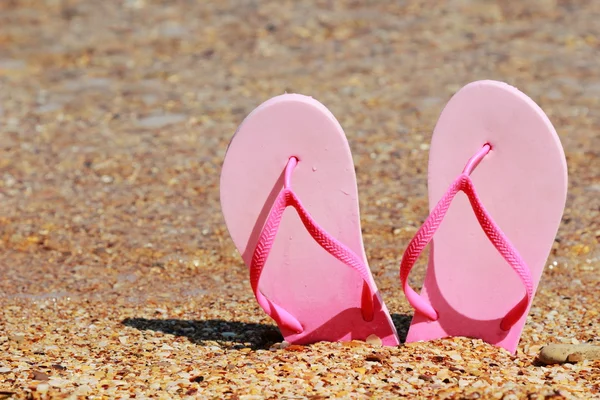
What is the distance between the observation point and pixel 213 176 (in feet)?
16.1

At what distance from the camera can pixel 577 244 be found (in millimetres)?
3953

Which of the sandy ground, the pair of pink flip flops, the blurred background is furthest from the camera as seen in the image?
the blurred background

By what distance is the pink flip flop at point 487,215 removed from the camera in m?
2.66

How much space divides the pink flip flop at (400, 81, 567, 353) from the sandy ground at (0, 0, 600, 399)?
11 cm

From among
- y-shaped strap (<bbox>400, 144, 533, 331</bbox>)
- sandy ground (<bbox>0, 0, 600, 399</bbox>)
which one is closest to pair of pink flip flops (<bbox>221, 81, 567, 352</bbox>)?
y-shaped strap (<bbox>400, 144, 533, 331</bbox>)

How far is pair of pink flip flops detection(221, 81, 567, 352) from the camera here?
267cm

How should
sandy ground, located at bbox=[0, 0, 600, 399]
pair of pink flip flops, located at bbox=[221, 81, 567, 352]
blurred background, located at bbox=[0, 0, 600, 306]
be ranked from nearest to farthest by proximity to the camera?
1. sandy ground, located at bbox=[0, 0, 600, 399]
2. pair of pink flip flops, located at bbox=[221, 81, 567, 352]
3. blurred background, located at bbox=[0, 0, 600, 306]

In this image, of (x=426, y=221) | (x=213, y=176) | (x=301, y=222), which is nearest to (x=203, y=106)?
(x=213, y=176)

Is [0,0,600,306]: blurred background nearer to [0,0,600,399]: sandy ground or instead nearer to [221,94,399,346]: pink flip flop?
[0,0,600,399]: sandy ground

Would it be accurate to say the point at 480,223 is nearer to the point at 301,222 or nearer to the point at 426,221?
the point at 426,221

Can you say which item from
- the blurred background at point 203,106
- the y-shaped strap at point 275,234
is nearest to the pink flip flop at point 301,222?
the y-shaped strap at point 275,234

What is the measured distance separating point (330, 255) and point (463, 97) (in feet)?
2.02

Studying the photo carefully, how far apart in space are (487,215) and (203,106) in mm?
3516

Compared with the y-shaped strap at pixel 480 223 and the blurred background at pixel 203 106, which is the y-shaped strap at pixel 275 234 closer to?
the y-shaped strap at pixel 480 223
